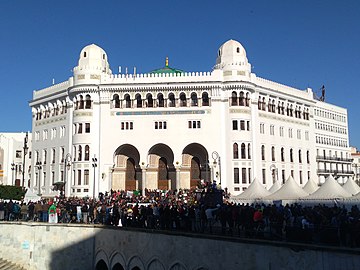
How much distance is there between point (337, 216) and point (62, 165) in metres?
43.2

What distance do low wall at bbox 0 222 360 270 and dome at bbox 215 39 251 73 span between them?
29232mm

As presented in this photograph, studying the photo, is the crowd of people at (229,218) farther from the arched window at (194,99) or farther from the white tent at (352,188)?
the arched window at (194,99)

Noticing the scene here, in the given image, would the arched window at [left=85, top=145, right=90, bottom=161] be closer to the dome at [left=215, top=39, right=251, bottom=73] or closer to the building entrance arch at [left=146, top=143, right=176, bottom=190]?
the building entrance arch at [left=146, top=143, right=176, bottom=190]

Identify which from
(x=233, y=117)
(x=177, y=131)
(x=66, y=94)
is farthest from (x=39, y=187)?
(x=233, y=117)

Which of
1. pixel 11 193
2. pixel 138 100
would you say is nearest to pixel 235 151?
pixel 138 100

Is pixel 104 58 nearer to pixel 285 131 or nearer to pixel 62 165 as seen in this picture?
pixel 62 165

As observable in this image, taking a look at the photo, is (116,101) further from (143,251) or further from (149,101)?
(143,251)

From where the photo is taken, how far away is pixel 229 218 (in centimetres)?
2294

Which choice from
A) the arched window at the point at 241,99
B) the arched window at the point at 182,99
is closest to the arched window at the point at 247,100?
the arched window at the point at 241,99

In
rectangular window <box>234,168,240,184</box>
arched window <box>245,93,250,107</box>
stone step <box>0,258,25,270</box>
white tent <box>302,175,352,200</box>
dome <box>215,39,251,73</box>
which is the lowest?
stone step <box>0,258,25,270</box>

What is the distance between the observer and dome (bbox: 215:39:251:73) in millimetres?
54344

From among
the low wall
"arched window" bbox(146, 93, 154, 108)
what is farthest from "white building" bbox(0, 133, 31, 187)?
the low wall

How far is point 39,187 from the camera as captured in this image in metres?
60.7

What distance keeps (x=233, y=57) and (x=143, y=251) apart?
3301 centimetres
